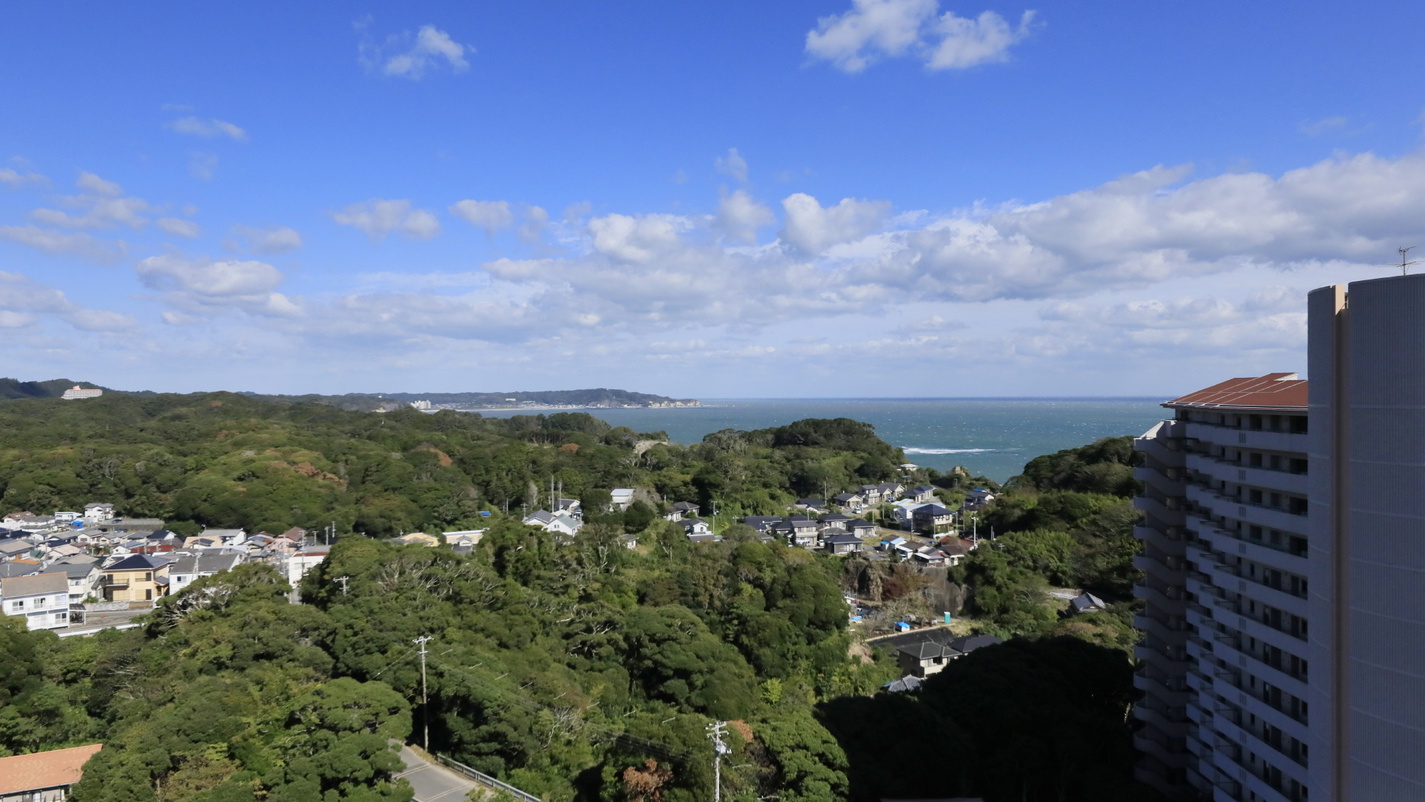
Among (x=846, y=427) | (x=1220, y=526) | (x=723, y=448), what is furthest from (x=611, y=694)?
(x=846, y=427)

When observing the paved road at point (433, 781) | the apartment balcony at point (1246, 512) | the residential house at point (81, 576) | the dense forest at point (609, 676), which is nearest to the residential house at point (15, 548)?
the residential house at point (81, 576)

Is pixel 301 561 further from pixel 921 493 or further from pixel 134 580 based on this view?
pixel 921 493

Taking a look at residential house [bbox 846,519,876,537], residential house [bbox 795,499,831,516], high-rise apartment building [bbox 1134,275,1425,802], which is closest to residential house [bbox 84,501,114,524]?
residential house [bbox 795,499,831,516]

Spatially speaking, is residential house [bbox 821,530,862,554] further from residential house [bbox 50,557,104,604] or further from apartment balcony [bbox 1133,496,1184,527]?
residential house [bbox 50,557,104,604]

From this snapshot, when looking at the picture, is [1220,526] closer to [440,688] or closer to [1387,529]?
[1387,529]

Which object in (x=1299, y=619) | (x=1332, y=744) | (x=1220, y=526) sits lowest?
(x=1332, y=744)

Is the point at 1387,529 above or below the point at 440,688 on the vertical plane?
above
